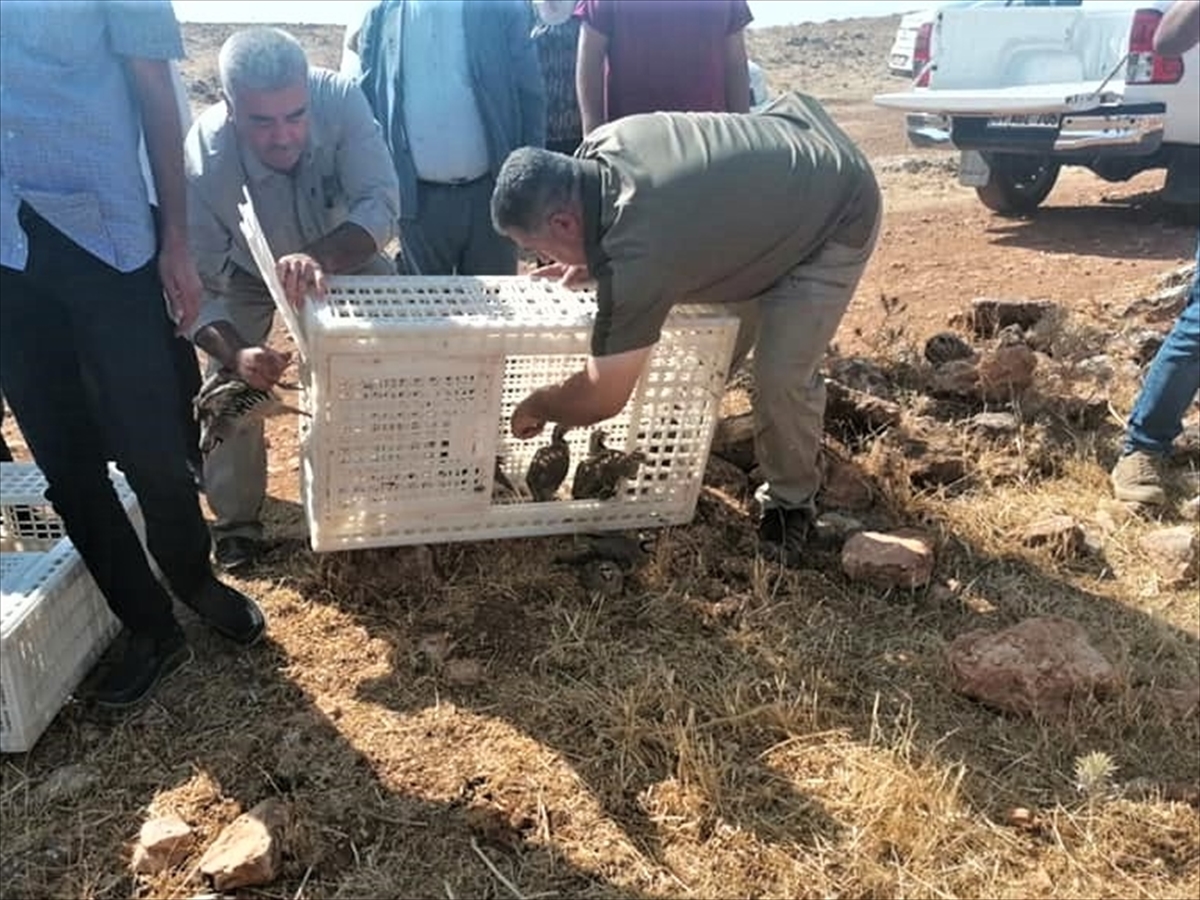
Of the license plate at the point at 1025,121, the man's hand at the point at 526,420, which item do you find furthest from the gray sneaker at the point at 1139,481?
the license plate at the point at 1025,121

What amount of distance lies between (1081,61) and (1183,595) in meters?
4.64

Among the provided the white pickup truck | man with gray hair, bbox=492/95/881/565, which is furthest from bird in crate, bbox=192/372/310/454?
the white pickup truck

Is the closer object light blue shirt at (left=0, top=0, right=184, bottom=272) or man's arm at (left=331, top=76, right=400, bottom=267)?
light blue shirt at (left=0, top=0, right=184, bottom=272)

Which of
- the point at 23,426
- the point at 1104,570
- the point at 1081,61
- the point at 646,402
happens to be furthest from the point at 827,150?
the point at 1081,61

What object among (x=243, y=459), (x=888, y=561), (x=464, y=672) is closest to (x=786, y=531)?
(x=888, y=561)

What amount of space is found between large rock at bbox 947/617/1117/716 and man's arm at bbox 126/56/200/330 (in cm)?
193

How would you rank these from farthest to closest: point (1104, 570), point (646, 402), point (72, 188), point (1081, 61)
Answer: point (1081, 61)
point (1104, 570)
point (646, 402)
point (72, 188)

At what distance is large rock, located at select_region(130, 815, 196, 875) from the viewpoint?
2293 millimetres

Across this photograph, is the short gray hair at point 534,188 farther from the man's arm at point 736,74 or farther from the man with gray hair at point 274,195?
the man's arm at point 736,74

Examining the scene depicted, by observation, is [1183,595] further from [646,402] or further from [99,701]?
[99,701]

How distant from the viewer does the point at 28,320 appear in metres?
2.32

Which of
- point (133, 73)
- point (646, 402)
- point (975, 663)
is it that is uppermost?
point (133, 73)

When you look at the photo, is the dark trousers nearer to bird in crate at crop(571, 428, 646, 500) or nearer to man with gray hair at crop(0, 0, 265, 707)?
man with gray hair at crop(0, 0, 265, 707)

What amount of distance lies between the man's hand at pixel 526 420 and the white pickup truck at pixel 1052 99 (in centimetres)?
480
